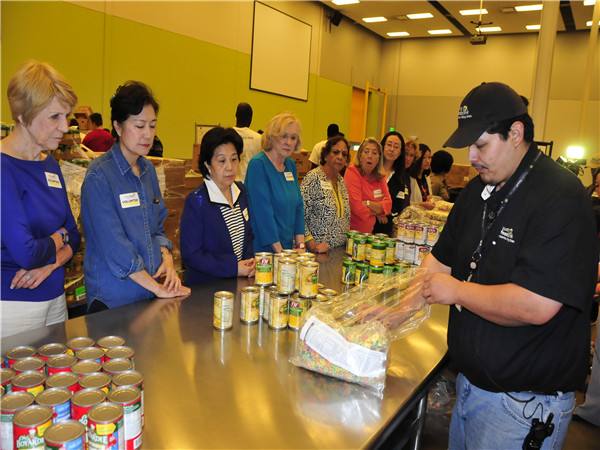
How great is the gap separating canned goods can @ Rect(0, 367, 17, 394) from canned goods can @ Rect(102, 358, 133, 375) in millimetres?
191

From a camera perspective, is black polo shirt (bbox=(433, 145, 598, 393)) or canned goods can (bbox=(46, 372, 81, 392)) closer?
canned goods can (bbox=(46, 372, 81, 392))

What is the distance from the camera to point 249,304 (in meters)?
1.67

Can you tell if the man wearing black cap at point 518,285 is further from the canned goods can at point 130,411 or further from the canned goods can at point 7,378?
the canned goods can at point 7,378

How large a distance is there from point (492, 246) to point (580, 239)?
0.23 meters

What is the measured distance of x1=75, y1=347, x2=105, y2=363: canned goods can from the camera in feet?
3.80

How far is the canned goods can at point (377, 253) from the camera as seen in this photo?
7.40 ft

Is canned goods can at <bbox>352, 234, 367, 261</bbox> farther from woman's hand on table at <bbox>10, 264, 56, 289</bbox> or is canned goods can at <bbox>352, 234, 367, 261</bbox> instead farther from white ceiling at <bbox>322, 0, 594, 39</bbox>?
white ceiling at <bbox>322, 0, 594, 39</bbox>

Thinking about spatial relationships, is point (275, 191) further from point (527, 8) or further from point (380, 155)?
point (527, 8)

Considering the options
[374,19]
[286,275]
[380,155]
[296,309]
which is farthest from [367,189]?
[374,19]

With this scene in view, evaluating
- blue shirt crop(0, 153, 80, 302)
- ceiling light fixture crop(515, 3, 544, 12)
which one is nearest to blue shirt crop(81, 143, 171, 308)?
blue shirt crop(0, 153, 80, 302)

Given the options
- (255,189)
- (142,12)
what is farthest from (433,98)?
(255,189)

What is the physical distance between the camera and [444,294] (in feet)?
4.52

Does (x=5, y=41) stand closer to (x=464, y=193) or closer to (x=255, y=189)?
(x=255, y=189)

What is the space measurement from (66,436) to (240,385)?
1.68 feet
